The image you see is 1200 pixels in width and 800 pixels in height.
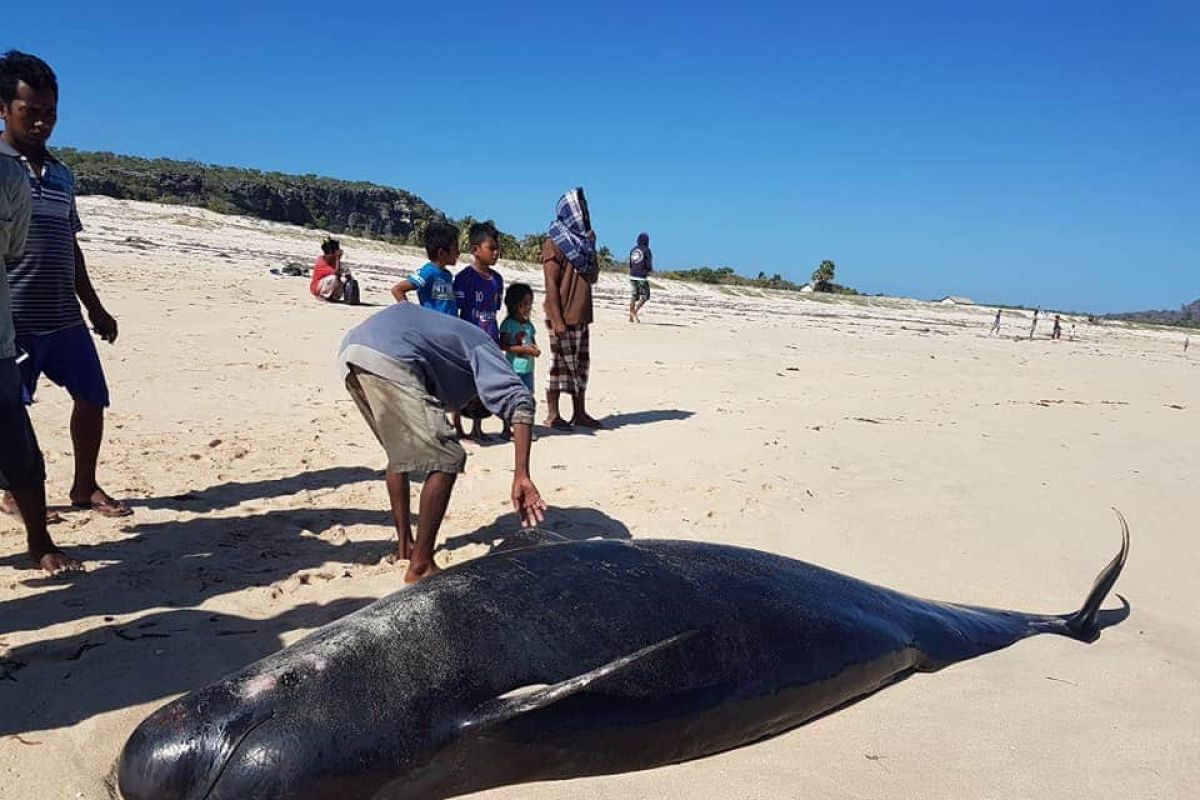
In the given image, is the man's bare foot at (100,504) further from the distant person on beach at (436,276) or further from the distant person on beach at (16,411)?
the distant person on beach at (436,276)

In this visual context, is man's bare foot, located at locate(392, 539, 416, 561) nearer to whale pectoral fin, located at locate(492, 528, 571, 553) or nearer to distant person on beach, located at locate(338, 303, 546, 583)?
distant person on beach, located at locate(338, 303, 546, 583)

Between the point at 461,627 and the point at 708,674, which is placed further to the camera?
the point at 708,674

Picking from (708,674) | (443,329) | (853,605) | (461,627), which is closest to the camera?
(461,627)

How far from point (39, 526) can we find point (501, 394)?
2.26 meters

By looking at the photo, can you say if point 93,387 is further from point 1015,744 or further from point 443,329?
point 1015,744

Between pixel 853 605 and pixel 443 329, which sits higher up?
pixel 443 329

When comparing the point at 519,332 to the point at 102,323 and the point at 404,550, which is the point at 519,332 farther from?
the point at 102,323

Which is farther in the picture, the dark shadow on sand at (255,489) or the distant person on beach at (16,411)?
the dark shadow on sand at (255,489)

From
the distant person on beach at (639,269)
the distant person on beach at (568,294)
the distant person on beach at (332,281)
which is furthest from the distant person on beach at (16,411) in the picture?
the distant person on beach at (639,269)

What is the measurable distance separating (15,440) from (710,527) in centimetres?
372

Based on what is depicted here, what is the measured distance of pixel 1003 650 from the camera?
3.89 meters

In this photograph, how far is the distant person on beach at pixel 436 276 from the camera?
227 inches

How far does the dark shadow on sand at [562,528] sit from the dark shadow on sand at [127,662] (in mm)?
1242

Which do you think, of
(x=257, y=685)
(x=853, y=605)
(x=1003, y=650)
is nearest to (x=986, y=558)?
(x=1003, y=650)
